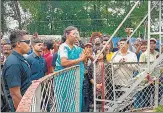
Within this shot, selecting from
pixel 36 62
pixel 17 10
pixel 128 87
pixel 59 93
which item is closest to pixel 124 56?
pixel 128 87

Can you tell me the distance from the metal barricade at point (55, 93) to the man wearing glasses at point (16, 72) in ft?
1.30

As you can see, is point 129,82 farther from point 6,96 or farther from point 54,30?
point 54,30

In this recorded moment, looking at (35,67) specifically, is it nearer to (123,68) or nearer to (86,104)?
(86,104)

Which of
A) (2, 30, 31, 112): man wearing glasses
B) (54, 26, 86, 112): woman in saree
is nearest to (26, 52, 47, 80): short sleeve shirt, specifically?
(54, 26, 86, 112): woman in saree

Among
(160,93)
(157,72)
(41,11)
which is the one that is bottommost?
(160,93)

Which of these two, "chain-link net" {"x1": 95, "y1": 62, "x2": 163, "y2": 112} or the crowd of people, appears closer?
the crowd of people

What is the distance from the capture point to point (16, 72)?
195 inches

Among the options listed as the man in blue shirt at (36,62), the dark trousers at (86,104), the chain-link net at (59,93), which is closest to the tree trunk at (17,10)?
the dark trousers at (86,104)

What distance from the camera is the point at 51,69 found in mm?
8328

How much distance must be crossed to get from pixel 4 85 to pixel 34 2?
139 feet

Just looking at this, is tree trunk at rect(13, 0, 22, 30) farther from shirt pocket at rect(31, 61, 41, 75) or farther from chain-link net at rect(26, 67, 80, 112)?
chain-link net at rect(26, 67, 80, 112)

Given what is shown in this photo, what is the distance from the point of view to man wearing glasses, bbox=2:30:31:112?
4941mm

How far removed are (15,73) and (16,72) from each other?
0.02 meters

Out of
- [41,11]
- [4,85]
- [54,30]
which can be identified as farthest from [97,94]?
[41,11]
